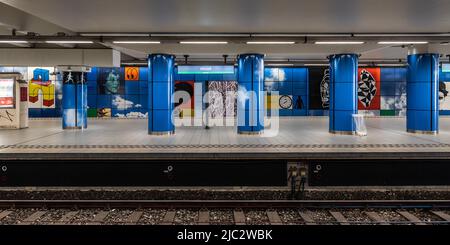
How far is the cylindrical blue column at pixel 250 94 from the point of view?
574 inches

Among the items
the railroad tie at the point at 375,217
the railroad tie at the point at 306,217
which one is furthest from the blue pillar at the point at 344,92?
the railroad tie at the point at 306,217

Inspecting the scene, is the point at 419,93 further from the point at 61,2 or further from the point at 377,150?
the point at 61,2

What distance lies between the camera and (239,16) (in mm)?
9523

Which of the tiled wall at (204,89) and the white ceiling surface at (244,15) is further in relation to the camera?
the tiled wall at (204,89)

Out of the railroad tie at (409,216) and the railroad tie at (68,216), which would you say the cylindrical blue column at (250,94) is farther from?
the railroad tie at (68,216)

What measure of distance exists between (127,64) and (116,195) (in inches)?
570

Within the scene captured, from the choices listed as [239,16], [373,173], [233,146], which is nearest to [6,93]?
[233,146]

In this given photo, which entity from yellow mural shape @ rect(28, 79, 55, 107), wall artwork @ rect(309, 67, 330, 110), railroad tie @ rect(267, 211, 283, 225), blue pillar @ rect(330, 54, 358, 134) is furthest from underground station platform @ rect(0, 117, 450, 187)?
yellow mural shape @ rect(28, 79, 55, 107)

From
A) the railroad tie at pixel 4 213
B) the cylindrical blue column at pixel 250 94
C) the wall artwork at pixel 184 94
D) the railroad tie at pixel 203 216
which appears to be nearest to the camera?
the railroad tie at pixel 203 216

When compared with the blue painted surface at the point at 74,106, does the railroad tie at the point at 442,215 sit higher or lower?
lower

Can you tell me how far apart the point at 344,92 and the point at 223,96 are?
441 inches

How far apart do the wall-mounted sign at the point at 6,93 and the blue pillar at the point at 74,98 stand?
7.75 feet
